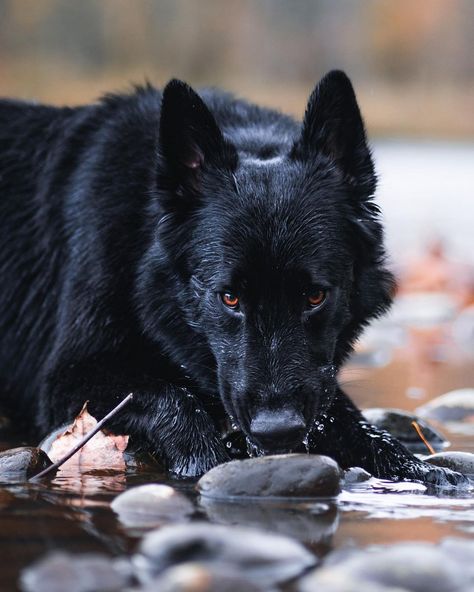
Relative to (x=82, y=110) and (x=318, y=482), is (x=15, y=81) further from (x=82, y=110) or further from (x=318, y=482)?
(x=318, y=482)

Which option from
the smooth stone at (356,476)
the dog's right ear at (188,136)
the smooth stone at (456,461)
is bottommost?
the smooth stone at (356,476)

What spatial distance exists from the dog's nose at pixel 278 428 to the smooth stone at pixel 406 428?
1.25 m

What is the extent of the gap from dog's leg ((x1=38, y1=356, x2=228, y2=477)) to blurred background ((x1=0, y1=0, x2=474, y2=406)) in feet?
46.1

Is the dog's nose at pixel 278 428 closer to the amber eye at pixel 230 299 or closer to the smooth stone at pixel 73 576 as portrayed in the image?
the amber eye at pixel 230 299

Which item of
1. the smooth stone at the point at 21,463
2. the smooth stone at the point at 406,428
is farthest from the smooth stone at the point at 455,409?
the smooth stone at the point at 21,463

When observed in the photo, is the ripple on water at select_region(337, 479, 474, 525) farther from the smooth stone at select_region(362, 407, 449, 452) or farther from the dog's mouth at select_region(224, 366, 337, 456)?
the smooth stone at select_region(362, 407, 449, 452)

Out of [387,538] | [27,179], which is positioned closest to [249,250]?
[387,538]

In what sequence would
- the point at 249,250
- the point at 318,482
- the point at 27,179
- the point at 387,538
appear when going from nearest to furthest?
the point at 387,538 → the point at 318,482 → the point at 249,250 → the point at 27,179

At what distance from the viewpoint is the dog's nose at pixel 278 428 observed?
3.46 metres

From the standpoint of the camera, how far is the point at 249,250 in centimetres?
378

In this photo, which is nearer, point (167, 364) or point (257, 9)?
point (167, 364)

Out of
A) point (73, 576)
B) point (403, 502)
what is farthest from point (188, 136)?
point (73, 576)

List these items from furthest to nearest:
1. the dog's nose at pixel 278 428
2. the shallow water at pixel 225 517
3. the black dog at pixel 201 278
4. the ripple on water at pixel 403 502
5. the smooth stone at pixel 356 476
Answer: the black dog at pixel 201 278 → the smooth stone at pixel 356 476 → the dog's nose at pixel 278 428 → the ripple on water at pixel 403 502 → the shallow water at pixel 225 517

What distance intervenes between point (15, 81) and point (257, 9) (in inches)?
236
